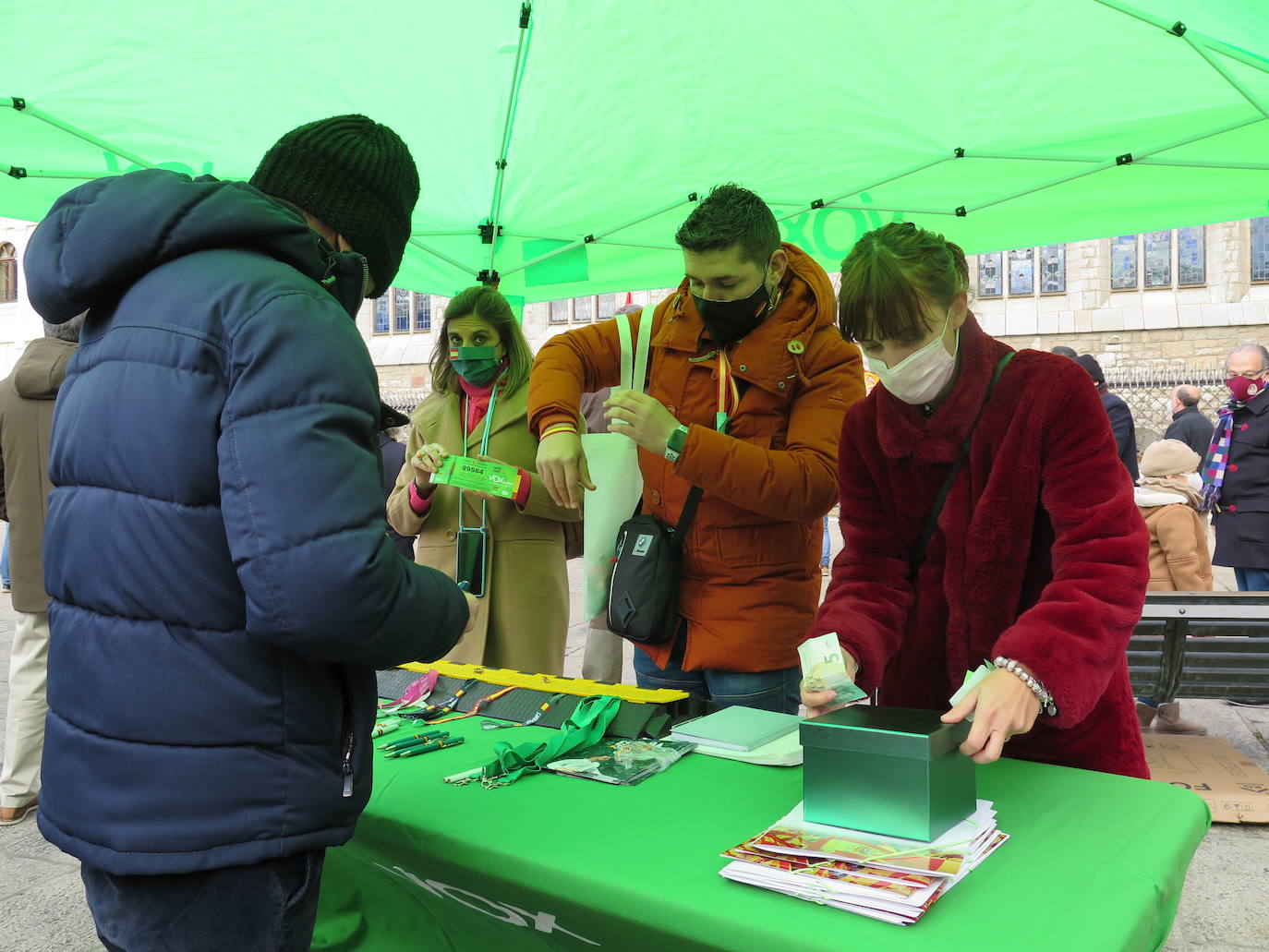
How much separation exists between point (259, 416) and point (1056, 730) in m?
1.28

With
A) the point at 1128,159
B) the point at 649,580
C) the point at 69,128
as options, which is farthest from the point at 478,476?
the point at 1128,159

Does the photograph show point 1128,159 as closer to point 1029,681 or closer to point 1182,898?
point 1182,898

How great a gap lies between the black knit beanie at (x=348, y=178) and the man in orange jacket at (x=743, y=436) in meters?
0.75

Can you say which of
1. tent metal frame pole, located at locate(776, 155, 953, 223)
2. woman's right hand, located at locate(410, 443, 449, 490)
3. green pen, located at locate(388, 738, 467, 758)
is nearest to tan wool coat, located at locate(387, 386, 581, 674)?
woman's right hand, located at locate(410, 443, 449, 490)

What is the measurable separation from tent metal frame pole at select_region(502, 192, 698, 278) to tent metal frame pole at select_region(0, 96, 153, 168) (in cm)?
165

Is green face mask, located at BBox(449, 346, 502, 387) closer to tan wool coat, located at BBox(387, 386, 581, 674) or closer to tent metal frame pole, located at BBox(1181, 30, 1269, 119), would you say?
tan wool coat, located at BBox(387, 386, 581, 674)

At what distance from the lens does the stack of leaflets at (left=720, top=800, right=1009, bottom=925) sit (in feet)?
3.35

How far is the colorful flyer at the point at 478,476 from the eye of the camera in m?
2.43

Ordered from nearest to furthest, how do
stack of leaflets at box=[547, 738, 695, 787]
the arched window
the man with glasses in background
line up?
stack of leaflets at box=[547, 738, 695, 787], the man with glasses in background, the arched window

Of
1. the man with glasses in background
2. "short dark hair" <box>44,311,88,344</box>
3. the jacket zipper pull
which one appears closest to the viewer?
the jacket zipper pull

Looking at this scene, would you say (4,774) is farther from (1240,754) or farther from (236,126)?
(1240,754)

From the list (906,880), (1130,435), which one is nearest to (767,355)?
(906,880)

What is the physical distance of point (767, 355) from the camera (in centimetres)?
211

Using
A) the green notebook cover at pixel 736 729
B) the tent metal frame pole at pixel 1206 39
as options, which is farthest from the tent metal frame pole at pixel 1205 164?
the green notebook cover at pixel 736 729
